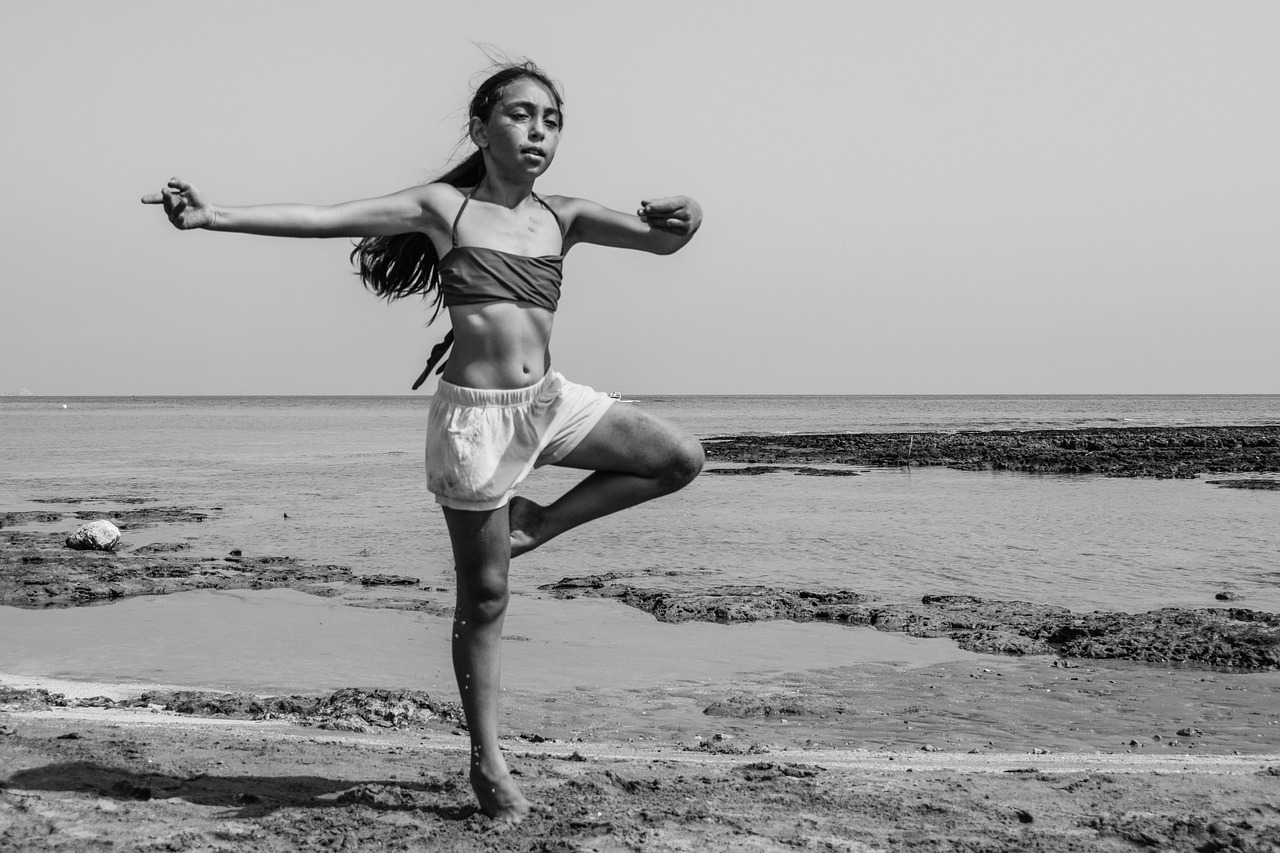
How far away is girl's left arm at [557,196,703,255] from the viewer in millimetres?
3902

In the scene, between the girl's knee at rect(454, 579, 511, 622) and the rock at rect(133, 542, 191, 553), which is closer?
the girl's knee at rect(454, 579, 511, 622)

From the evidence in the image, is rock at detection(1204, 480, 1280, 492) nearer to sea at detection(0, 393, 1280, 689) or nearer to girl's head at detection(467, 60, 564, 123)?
sea at detection(0, 393, 1280, 689)

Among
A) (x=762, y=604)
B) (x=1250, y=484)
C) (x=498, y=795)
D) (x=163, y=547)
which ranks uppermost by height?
(x=498, y=795)

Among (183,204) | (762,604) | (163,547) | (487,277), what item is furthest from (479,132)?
(163,547)

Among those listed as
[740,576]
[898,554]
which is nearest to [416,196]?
[740,576]

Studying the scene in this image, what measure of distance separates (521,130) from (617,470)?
1.16 meters

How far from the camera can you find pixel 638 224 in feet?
13.0

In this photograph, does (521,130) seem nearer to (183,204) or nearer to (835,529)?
(183,204)

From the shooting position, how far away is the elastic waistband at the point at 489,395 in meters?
3.67

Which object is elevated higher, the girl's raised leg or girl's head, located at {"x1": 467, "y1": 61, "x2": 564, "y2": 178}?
girl's head, located at {"x1": 467, "y1": 61, "x2": 564, "y2": 178}

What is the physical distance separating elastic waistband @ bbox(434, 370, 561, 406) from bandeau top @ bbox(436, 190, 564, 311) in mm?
276

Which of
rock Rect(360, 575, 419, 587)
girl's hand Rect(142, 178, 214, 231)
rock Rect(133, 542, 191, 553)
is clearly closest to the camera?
girl's hand Rect(142, 178, 214, 231)

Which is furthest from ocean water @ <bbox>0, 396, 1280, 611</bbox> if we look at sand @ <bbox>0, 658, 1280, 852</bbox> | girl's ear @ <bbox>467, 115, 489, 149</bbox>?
girl's ear @ <bbox>467, 115, 489, 149</bbox>

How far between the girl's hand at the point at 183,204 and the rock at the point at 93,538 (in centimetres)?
1140
